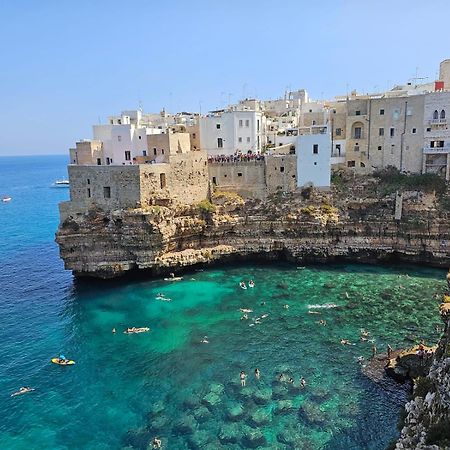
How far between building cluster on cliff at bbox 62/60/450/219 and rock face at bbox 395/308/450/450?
29344mm

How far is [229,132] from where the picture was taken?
50656mm

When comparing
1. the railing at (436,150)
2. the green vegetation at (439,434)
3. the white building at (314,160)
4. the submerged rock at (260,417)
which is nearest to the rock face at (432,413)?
the green vegetation at (439,434)

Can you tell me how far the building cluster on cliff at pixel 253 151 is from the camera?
4150 centimetres

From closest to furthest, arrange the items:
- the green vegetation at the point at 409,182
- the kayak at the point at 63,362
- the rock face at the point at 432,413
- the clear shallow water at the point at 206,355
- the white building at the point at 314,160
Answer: the rock face at the point at 432,413
the clear shallow water at the point at 206,355
the kayak at the point at 63,362
the green vegetation at the point at 409,182
the white building at the point at 314,160

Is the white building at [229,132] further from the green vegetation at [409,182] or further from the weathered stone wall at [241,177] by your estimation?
the green vegetation at [409,182]

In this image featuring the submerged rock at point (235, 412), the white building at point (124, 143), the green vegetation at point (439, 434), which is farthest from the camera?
the white building at point (124, 143)

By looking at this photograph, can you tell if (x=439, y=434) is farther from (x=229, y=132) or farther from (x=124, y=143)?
(x=229, y=132)

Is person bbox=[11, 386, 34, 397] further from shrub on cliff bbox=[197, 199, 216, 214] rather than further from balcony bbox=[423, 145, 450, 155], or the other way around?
balcony bbox=[423, 145, 450, 155]

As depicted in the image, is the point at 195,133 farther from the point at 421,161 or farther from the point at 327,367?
the point at 327,367

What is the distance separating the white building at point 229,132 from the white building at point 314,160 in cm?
660

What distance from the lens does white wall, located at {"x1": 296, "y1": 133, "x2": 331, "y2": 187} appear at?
46.6m

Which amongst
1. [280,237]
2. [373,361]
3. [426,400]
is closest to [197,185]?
[280,237]

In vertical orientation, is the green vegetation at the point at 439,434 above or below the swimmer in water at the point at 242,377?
above

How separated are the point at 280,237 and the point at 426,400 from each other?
30.3 meters
